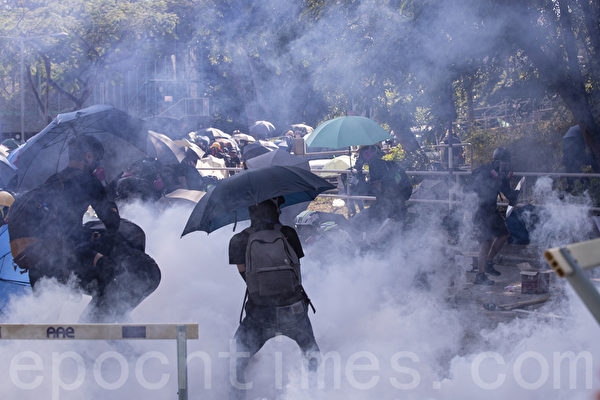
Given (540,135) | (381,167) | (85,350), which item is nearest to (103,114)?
(85,350)

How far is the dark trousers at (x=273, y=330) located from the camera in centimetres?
342

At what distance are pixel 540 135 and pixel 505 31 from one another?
352 centimetres

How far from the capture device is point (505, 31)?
7.59 metres

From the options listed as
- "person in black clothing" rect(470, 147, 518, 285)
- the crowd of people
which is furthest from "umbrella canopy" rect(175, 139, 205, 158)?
"person in black clothing" rect(470, 147, 518, 285)

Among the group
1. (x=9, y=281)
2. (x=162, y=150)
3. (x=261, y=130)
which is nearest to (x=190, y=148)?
(x=162, y=150)

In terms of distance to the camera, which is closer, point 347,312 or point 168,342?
point 168,342

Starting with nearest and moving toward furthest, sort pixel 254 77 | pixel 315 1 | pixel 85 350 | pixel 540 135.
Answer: pixel 85 350
pixel 315 1
pixel 540 135
pixel 254 77

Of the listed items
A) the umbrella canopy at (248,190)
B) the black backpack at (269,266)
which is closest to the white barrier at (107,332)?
the black backpack at (269,266)

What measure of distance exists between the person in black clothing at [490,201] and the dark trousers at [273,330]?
3.65 metres

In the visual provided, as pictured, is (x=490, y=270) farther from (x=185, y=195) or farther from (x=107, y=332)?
(x=107, y=332)

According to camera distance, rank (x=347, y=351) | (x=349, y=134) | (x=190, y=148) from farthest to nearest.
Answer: (x=190, y=148) → (x=349, y=134) → (x=347, y=351)

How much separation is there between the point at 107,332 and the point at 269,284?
1.02 metres

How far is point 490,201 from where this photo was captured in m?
6.55

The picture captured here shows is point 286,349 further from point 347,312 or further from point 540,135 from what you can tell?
point 540,135
